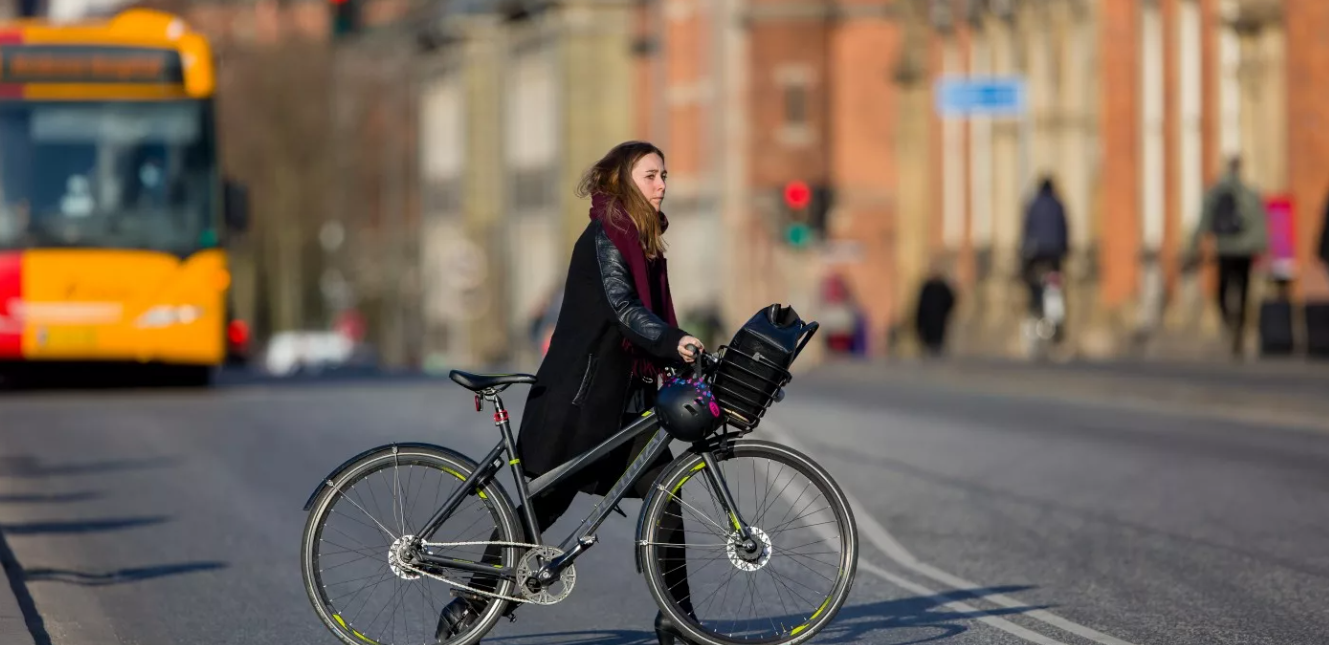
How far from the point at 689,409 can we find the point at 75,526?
6463 mm

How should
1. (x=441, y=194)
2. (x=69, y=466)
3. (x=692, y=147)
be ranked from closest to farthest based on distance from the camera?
(x=69, y=466) → (x=692, y=147) → (x=441, y=194)

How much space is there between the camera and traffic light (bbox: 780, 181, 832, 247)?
38.7 meters

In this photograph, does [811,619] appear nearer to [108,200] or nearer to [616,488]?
[616,488]

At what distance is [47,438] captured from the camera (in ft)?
66.1

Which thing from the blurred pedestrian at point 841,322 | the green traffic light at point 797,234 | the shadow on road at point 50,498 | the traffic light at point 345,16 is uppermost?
the traffic light at point 345,16

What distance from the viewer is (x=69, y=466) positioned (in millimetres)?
17594

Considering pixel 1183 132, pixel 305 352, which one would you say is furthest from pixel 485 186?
pixel 1183 132

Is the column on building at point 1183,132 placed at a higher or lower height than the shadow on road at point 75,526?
higher

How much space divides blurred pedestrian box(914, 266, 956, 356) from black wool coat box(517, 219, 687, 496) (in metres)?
33.9

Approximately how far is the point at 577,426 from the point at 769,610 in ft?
2.81

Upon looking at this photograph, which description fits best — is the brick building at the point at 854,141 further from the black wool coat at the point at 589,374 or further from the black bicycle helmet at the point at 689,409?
the black bicycle helmet at the point at 689,409

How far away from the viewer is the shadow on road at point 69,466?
1709 centimetres

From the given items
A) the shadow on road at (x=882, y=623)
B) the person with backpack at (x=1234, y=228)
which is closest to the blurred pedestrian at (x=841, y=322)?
the person with backpack at (x=1234, y=228)

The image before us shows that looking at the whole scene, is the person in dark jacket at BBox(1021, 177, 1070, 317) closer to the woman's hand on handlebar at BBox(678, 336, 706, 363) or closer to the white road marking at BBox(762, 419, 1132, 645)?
the white road marking at BBox(762, 419, 1132, 645)
